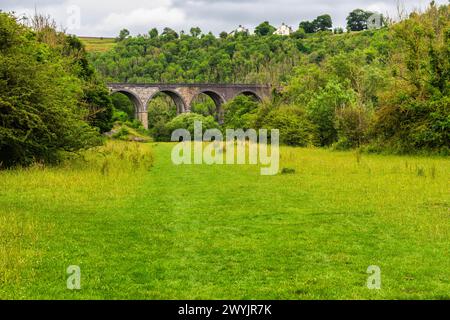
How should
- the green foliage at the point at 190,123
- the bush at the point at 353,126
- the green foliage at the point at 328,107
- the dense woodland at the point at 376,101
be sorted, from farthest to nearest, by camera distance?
the green foliage at the point at 190,123 < the green foliage at the point at 328,107 < the bush at the point at 353,126 < the dense woodland at the point at 376,101

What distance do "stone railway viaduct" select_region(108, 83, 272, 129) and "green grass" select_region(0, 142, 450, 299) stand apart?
74906 mm

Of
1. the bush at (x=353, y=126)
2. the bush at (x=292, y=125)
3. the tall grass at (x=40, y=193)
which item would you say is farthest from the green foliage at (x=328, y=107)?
the tall grass at (x=40, y=193)

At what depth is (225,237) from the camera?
10789 millimetres

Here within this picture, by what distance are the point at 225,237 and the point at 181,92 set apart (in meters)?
93.4

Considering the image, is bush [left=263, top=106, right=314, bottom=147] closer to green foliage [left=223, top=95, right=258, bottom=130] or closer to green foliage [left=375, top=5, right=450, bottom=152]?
green foliage [left=223, top=95, right=258, bottom=130]

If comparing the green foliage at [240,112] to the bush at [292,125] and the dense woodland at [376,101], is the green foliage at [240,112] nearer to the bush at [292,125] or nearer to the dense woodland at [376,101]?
the dense woodland at [376,101]

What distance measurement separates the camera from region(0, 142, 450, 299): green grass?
7613 mm

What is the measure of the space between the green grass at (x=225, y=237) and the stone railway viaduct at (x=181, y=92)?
7491 cm

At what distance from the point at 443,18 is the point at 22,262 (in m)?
35.6

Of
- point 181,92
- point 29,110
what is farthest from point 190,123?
point 29,110

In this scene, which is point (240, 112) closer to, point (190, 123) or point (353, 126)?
point (190, 123)

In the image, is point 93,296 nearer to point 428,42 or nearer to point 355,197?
point 355,197

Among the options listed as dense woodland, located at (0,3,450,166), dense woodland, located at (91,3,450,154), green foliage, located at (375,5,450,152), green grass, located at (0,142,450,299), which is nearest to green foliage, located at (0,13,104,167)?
dense woodland, located at (0,3,450,166)

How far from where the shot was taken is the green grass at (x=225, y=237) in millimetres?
7613
